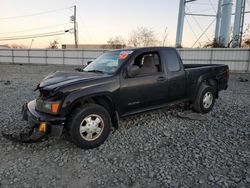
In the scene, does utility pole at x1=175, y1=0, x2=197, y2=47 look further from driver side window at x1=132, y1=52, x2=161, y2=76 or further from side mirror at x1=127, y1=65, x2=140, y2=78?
side mirror at x1=127, y1=65, x2=140, y2=78

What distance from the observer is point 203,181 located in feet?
8.31

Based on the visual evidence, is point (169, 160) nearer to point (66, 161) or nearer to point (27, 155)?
point (66, 161)

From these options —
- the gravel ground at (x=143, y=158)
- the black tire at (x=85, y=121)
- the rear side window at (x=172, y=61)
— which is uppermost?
the rear side window at (x=172, y=61)

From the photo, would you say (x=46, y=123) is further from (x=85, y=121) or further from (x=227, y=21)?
(x=227, y=21)

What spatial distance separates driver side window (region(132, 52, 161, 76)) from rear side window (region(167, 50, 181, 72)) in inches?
11.4

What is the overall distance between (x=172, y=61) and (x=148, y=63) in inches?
25.5

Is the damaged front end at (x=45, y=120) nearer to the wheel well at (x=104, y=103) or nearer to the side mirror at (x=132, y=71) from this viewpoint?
Answer: the wheel well at (x=104, y=103)

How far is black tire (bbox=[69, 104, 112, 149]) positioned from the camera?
125 inches

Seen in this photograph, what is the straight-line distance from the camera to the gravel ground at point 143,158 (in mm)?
2590

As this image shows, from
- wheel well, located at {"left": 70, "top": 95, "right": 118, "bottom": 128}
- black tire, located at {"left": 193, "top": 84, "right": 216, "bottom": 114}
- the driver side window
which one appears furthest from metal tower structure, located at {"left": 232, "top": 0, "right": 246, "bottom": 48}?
wheel well, located at {"left": 70, "top": 95, "right": 118, "bottom": 128}

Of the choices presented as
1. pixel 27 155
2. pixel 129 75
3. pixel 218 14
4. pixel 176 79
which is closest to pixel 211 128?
pixel 176 79

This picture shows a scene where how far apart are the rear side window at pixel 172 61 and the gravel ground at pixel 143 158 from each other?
129 cm

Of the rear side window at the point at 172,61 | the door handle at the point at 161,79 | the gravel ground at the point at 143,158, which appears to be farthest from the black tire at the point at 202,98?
the door handle at the point at 161,79

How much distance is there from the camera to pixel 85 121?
3277 millimetres
